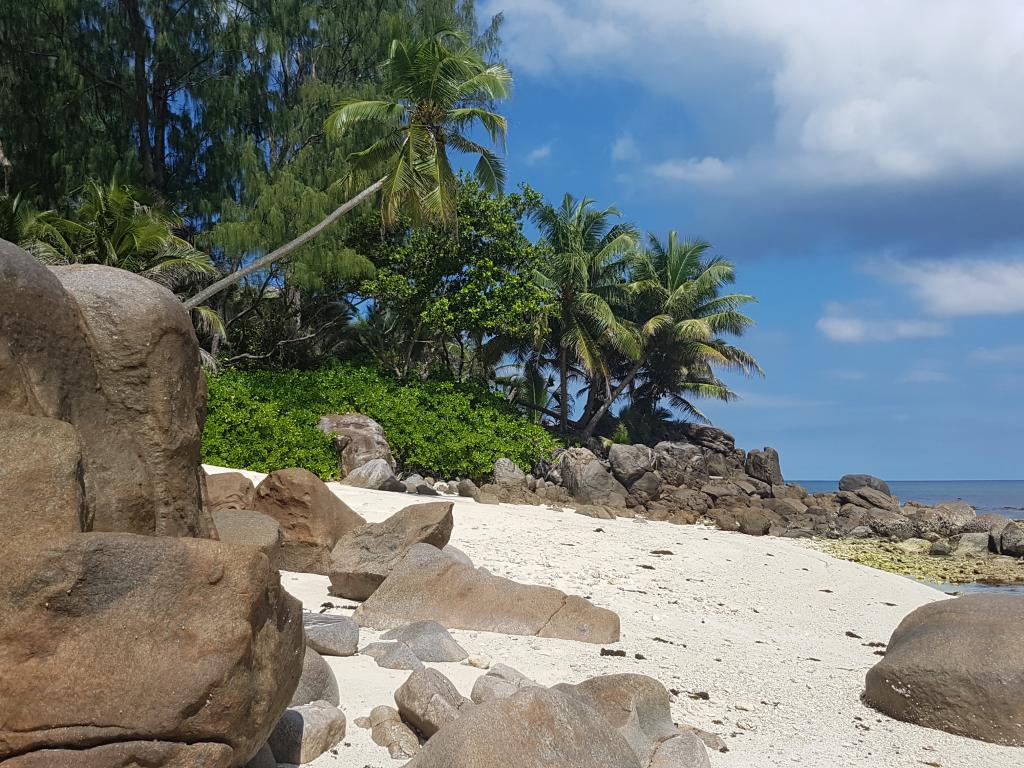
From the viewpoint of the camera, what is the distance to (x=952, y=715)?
6180 mm

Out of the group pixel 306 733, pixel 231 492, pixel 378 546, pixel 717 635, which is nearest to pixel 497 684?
pixel 306 733

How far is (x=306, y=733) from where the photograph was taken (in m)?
4.35

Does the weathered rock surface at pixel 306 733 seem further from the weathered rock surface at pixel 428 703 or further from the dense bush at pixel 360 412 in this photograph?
the dense bush at pixel 360 412

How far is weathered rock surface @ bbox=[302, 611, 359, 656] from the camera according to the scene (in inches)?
231

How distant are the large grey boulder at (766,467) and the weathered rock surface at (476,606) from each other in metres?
28.6

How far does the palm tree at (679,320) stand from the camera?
34.8 metres

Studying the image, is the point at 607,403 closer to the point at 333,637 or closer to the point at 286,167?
the point at 286,167

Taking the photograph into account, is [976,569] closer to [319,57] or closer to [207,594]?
[207,594]

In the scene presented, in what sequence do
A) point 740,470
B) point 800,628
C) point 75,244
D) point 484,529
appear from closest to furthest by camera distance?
point 800,628 < point 484,529 < point 75,244 < point 740,470

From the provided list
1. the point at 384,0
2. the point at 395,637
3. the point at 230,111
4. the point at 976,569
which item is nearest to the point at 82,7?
the point at 230,111

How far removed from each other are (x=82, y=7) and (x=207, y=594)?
2726 cm

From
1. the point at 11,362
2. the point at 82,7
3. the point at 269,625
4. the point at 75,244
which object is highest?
the point at 82,7

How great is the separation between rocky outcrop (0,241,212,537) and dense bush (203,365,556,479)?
50.1 ft

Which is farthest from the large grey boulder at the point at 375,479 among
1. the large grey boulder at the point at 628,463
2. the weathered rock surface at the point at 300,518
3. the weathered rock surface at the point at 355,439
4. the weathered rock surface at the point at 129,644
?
the weathered rock surface at the point at 129,644
